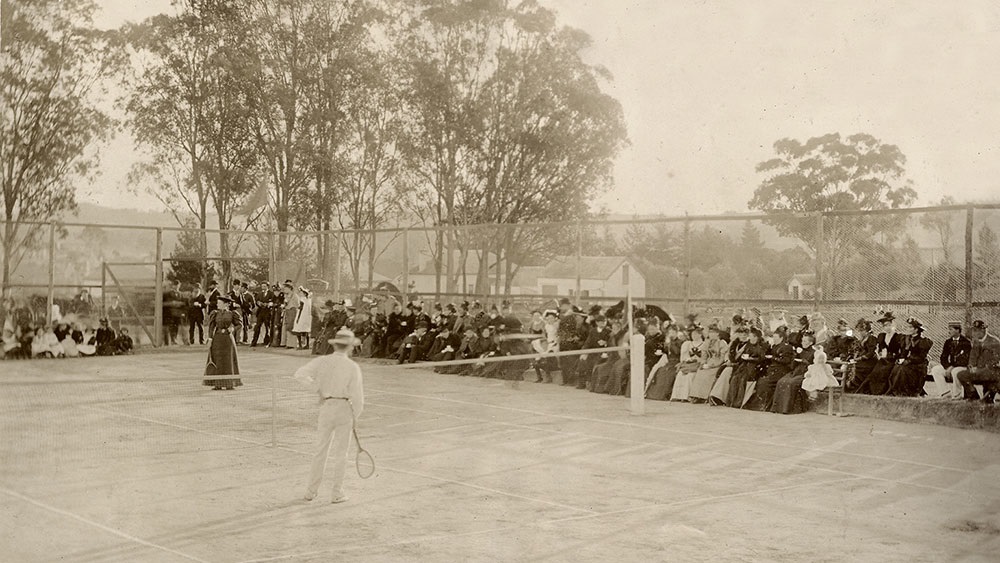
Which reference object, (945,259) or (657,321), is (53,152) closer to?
(657,321)

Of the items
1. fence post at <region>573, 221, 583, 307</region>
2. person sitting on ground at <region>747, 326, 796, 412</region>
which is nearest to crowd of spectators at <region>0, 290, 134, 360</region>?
fence post at <region>573, 221, 583, 307</region>

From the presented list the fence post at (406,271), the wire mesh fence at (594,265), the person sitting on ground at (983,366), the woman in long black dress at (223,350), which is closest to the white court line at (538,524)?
the person sitting on ground at (983,366)

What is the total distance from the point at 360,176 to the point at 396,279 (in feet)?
29.5

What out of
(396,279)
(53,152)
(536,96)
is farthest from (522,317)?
(53,152)

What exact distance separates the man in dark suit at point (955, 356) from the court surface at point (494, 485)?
1000 mm

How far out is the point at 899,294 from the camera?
56.7 ft

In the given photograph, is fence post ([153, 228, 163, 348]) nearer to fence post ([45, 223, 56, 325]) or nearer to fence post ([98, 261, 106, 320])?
fence post ([98, 261, 106, 320])

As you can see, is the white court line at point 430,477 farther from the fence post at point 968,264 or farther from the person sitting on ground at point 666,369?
the fence post at point 968,264

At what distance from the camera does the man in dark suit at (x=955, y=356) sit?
1467 centimetres

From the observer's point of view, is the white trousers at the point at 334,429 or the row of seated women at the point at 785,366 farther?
the row of seated women at the point at 785,366

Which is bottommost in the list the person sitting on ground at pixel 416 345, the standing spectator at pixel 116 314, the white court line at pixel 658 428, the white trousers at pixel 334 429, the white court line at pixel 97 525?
the white court line at pixel 97 525

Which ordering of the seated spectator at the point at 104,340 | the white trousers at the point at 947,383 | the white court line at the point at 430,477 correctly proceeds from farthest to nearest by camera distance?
the seated spectator at the point at 104,340 → the white trousers at the point at 947,383 → the white court line at the point at 430,477

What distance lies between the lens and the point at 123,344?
25516 mm

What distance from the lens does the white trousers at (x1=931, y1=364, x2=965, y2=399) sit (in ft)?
48.1
